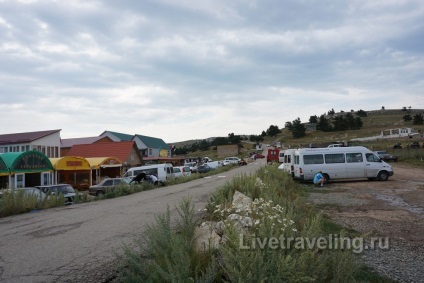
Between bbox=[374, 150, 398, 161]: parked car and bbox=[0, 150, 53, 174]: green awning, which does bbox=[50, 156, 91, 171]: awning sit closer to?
bbox=[0, 150, 53, 174]: green awning

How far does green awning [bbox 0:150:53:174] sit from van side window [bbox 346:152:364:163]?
80.7 ft

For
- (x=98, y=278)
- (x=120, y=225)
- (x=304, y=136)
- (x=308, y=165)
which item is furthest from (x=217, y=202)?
(x=304, y=136)

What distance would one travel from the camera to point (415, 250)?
7.61 m

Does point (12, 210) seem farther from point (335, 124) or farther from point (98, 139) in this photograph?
point (335, 124)

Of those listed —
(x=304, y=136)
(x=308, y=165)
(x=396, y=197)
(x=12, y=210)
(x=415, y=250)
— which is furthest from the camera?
(x=304, y=136)

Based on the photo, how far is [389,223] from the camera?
1041 cm

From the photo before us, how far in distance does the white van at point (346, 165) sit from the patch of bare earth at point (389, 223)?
5.62 meters

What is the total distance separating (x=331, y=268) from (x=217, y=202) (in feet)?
17.9

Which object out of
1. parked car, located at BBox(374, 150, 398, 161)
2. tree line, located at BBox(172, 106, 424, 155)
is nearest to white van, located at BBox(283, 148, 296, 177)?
parked car, located at BBox(374, 150, 398, 161)

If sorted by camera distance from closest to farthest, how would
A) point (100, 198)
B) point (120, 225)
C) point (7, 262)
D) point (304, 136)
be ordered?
point (7, 262) < point (120, 225) < point (100, 198) < point (304, 136)

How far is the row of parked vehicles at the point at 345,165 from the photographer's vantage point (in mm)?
24375

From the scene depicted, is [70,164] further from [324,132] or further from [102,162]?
[324,132]

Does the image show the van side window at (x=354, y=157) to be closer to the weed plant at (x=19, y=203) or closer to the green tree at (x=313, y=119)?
the weed plant at (x=19, y=203)

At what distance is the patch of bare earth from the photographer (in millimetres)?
6595
